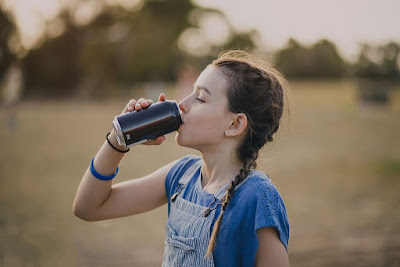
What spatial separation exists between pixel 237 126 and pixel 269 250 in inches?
22.6

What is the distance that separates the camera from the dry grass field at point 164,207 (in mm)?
4227

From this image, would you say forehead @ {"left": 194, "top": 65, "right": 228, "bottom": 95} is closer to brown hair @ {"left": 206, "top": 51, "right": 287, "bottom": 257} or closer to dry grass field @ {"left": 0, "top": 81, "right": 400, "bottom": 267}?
brown hair @ {"left": 206, "top": 51, "right": 287, "bottom": 257}

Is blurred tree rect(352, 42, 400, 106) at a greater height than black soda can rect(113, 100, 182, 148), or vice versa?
blurred tree rect(352, 42, 400, 106)

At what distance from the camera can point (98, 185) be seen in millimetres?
2096

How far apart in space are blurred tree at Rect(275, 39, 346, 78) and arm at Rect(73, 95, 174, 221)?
4355cm

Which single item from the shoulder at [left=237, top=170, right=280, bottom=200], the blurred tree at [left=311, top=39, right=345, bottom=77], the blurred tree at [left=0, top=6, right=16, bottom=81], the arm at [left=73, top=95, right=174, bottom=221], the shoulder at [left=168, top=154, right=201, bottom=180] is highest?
the blurred tree at [left=311, top=39, right=345, bottom=77]

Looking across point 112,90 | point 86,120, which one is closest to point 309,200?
point 86,120

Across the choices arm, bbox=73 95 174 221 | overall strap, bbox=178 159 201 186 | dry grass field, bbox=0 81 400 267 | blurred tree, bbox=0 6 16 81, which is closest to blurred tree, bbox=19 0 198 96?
blurred tree, bbox=0 6 16 81

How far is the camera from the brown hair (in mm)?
1982

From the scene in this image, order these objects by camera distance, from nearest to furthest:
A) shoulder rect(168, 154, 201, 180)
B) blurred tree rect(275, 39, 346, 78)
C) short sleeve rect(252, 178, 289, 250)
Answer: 1. short sleeve rect(252, 178, 289, 250)
2. shoulder rect(168, 154, 201, 180)
3. blurred tree rect(275, 39, 346, 78)

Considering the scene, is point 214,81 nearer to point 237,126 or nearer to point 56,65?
point 237,126

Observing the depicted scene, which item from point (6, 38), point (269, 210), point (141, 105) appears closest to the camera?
point (269, 210)

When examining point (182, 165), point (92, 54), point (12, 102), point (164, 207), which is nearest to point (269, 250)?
point (182, 165)

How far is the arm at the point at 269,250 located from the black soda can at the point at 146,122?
61cm
